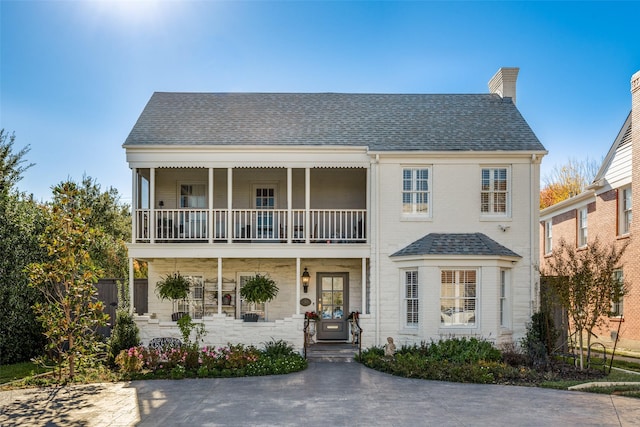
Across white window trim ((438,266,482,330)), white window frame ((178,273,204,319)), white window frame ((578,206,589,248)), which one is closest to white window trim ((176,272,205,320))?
white window frame ((178,273,204,319))

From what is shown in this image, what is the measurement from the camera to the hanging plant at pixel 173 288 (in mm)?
18109

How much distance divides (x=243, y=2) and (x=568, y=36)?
31.3 feet

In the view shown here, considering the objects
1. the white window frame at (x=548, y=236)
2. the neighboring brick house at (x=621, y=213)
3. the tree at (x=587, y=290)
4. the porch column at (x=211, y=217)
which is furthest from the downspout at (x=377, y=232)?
the white window frame at (x=548, y=236)

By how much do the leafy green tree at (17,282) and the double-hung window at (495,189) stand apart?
42.7ft

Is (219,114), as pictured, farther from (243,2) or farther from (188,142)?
(243,2)

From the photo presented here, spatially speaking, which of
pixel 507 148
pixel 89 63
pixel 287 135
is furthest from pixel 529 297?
pixel 89 63

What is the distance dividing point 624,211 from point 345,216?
36.7 feet

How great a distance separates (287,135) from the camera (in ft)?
61.4

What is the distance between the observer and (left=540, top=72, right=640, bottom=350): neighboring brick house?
20.8 metres

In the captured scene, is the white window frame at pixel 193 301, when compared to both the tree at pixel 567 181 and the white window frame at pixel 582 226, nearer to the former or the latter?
the white window frame at pixel 582 226

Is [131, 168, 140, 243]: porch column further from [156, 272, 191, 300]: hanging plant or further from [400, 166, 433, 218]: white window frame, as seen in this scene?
[400, 166, 433, 218]: white window frame

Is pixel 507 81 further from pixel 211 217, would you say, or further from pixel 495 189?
pixel 211 217

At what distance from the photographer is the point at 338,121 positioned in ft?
64.4

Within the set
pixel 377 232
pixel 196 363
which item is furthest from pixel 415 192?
pixel 196 363
